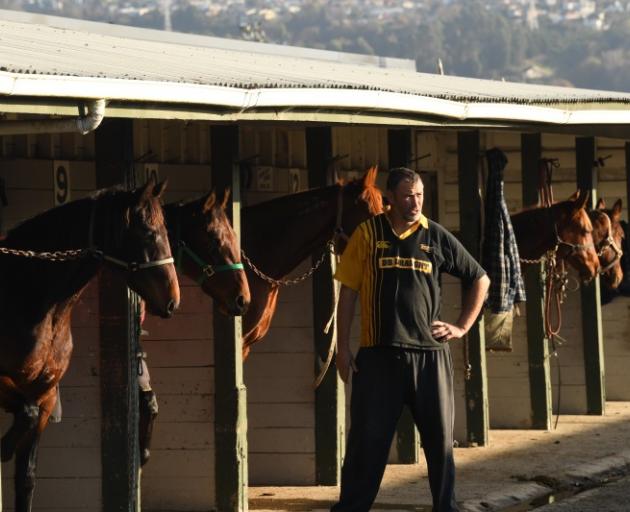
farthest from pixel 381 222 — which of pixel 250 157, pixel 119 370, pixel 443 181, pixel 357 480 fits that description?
pixel 443 181

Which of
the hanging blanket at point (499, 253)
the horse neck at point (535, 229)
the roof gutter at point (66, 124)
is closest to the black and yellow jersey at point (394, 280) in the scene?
the roof gutter at point (66, 124)

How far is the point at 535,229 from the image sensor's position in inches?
532

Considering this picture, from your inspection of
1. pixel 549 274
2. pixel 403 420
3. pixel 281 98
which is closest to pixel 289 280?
pixel 403 420

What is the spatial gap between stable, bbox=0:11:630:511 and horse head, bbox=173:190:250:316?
421 mm

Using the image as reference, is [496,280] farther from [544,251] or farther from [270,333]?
[270,333]

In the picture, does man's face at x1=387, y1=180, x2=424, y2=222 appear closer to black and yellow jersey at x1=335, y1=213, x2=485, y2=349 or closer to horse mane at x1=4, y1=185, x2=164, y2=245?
black and yellow jersey at x1=335, y1=213, x2=485, y2=349

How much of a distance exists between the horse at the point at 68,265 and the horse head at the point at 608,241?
6584mm

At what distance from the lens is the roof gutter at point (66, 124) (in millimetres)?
7699

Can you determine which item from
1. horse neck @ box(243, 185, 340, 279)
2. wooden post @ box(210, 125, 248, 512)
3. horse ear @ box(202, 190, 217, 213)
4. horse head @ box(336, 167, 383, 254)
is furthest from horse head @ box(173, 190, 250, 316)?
horse head @ box(336, 167, 383, 254)

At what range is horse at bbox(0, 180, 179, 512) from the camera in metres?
8.44

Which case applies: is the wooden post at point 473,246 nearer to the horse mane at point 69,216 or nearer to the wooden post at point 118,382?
the wooden post at point 118,382

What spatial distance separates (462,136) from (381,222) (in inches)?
193

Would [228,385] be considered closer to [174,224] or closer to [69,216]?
[174,224]

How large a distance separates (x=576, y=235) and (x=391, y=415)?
584 centimetres
